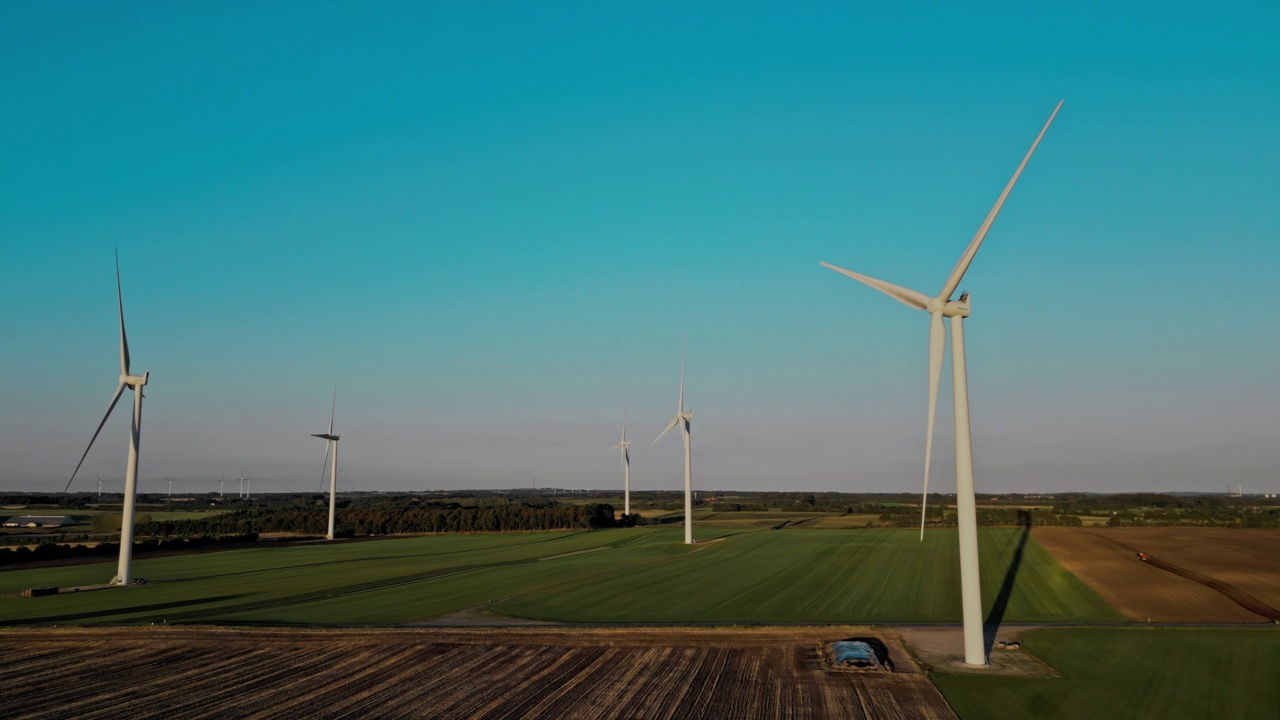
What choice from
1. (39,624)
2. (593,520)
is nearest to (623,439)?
(593,520)

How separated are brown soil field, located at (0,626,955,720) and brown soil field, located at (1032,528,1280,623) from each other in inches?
891

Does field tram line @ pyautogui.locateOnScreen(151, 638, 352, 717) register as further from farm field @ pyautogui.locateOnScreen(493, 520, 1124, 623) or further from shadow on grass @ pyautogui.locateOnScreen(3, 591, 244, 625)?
shadow on grass @ pyautogui.locateOnScreen(3, 591, 244, 625)

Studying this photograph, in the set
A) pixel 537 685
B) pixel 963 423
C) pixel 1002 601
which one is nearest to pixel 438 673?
pixel 537 685

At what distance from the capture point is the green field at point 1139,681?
28.1 metres

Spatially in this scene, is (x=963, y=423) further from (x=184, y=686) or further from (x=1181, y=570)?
(x=1181, y=570)

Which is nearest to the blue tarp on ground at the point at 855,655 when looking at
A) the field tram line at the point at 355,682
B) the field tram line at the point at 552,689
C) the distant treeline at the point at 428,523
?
the field tram line at the point at 552,689

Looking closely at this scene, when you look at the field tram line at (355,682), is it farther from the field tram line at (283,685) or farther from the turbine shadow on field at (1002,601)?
the turbine shadow on field at (1002,601)

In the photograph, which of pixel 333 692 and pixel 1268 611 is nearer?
pixel 333 692

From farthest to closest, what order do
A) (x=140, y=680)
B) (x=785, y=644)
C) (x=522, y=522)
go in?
(x=522, y=522) → (x=785, y=644) → (x=140, y=680)

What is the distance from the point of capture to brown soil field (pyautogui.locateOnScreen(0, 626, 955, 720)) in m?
29.4

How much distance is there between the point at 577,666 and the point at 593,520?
368 feet

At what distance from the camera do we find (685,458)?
3989 inches

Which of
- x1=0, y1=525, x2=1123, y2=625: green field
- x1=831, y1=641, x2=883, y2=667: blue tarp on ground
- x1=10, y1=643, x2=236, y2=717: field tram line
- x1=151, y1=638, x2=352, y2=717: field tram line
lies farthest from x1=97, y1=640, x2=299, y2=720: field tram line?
x1=831, y1=641, x2=883, y2=667: blue tarp on ground

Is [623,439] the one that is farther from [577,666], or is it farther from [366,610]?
[577,666]
